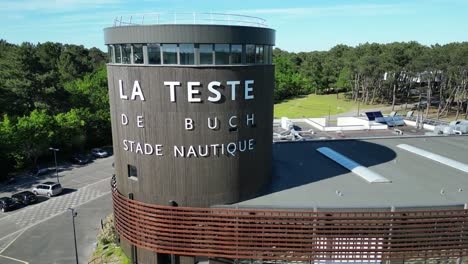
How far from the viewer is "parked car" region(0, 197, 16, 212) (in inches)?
1514

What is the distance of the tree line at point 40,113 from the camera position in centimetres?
4906

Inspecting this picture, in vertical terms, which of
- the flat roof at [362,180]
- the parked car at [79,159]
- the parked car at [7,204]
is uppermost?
the flat roof at [362,180]

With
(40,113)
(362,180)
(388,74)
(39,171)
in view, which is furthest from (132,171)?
(388,74)

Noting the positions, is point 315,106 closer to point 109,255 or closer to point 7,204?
point 7,204

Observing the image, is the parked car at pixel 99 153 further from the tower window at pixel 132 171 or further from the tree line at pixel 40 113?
the tower window at pixel 132 171

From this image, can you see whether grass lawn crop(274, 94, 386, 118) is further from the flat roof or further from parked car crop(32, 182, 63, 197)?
parked car crop(32, 182, 63, 197)

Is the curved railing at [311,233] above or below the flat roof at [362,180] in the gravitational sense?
below

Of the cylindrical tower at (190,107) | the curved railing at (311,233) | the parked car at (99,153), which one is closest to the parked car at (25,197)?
the parked car at (99,153)

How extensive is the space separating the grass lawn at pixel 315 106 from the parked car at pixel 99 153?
5090cm

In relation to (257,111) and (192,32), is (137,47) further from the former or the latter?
(257,111)

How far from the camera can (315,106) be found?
110 meters

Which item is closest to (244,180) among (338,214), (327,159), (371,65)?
(338,214)

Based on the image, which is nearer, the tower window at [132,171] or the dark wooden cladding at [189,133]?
the dark wooden cladding at [189,133]

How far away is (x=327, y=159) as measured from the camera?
3362 centimetres
